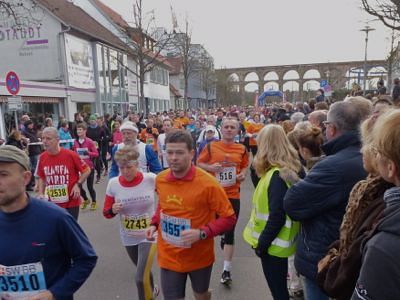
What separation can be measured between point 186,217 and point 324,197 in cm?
110

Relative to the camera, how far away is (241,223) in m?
6.45

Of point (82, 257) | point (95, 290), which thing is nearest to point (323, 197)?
point (82, 257)

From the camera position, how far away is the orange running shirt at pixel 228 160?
15.4ft

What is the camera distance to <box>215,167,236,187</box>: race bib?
15.3 feet

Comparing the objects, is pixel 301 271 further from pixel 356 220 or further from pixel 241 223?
pixel 241 223

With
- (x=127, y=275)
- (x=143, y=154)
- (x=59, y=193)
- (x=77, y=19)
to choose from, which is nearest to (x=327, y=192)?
(x=127, y=275)

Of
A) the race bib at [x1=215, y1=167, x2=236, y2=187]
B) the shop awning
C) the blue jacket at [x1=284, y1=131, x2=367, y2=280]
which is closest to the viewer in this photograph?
the blue jacket at [x1=284, y1=131, x2=367, y2=280]

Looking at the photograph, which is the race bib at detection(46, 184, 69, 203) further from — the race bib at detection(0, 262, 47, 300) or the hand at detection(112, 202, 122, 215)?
the race bib at detection(0, 262, 47, 300)

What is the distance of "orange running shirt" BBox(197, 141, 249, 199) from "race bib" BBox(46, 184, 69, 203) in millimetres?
1914

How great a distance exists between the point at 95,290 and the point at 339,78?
5554 cm

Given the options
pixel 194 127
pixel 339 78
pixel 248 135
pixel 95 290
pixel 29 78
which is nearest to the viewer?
pixel 95 290

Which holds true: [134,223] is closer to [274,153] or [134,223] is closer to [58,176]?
[274,153]

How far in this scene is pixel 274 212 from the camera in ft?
9.27

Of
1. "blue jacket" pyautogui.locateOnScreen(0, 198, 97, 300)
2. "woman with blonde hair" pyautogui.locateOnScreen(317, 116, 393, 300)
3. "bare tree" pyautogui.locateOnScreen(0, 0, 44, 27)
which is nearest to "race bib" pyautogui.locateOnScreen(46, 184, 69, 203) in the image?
"blue jacket" pyautogui.locateOnScreen(0, 198, 97, 300)
